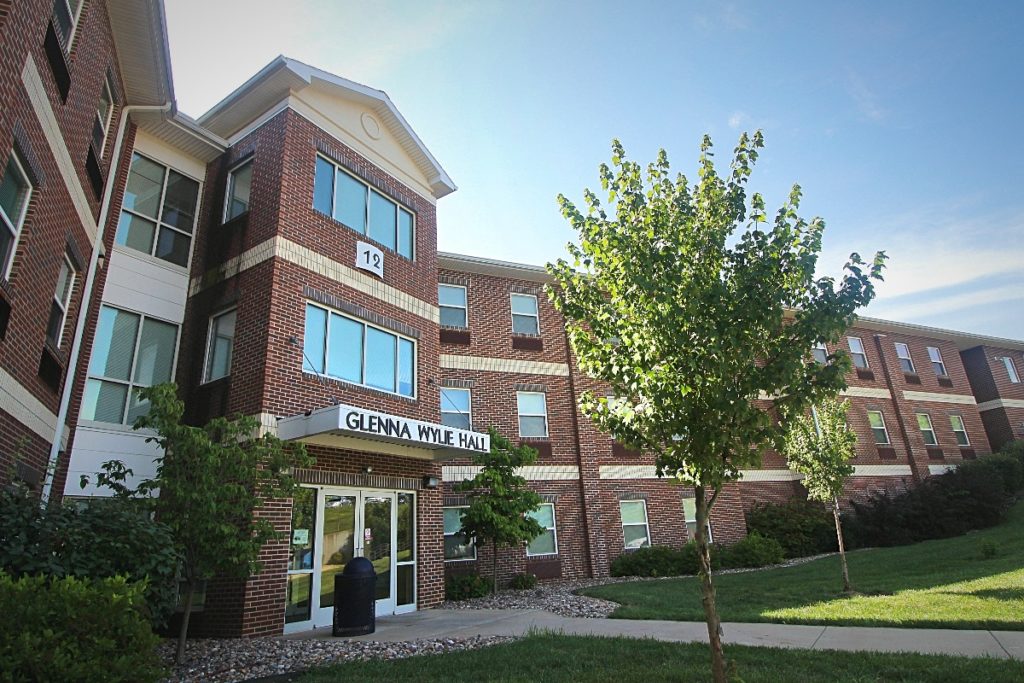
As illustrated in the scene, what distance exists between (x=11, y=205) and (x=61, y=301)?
8.51 ft

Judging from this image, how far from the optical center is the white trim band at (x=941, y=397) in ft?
93.6

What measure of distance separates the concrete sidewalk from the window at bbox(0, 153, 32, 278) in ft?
22.0

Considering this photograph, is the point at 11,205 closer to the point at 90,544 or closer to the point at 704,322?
the point at 90,544

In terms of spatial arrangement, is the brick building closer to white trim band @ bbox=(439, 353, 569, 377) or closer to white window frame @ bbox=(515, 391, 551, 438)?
white trim band @ bbox=(439, 353, 569, 377)

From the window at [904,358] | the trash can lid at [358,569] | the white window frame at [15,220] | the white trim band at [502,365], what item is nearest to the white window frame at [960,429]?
the window at [904,358]

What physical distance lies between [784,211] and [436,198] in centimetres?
1139

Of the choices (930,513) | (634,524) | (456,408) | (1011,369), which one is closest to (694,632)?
(456,408)

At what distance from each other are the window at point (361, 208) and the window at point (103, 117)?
11.9ft

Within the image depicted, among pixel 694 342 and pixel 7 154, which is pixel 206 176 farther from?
pixel 694 342

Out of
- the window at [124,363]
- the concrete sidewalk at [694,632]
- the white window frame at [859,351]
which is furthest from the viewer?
the white window frame at [859,351]

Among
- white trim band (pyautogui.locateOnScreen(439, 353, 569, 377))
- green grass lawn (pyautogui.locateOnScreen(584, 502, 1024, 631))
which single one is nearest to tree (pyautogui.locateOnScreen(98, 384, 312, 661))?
green grass lawn (pyautogui.locateOnScreen(584, 502, 1024, 631))

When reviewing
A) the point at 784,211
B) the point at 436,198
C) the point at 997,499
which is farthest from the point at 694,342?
the point at 997,499

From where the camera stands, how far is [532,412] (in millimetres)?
19906

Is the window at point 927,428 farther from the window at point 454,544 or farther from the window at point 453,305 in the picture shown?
the window at point 454,544
